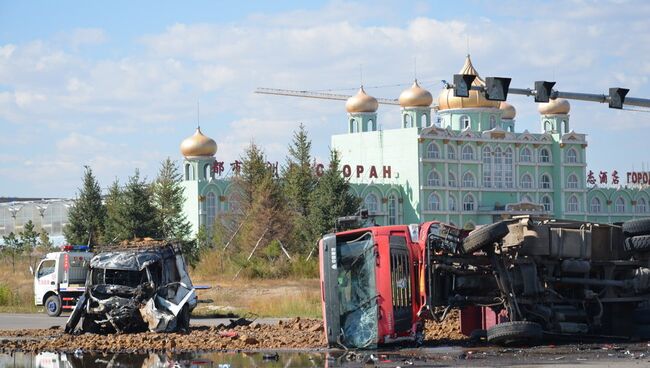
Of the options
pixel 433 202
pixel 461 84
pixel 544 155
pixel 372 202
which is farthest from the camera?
pixel 544 155

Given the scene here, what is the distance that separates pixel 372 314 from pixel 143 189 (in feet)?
142

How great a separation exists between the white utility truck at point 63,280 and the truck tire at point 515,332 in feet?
62.3

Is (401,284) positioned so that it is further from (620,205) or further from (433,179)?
(620,205)

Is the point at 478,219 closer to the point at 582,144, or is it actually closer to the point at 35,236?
the point at 582,144

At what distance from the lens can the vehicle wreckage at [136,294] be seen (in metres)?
25.0

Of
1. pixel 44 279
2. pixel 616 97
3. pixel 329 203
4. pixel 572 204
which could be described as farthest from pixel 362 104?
pixel 616 97

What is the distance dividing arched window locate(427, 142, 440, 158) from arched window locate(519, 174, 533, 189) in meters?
9.77

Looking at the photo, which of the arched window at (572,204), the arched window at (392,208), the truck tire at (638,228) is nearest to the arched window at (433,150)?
the arched window at (392,208)

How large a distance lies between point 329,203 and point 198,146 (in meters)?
28.1

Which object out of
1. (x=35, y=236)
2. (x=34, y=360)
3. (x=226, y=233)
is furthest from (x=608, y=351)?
(x=35, y=236)

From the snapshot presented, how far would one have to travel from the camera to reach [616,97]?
3038cm

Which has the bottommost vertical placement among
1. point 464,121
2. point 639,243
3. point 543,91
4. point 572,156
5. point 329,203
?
point 639,243

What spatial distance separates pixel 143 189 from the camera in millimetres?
61781

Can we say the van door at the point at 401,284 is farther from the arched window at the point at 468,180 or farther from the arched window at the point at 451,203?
the arched window at the point at 468,180
